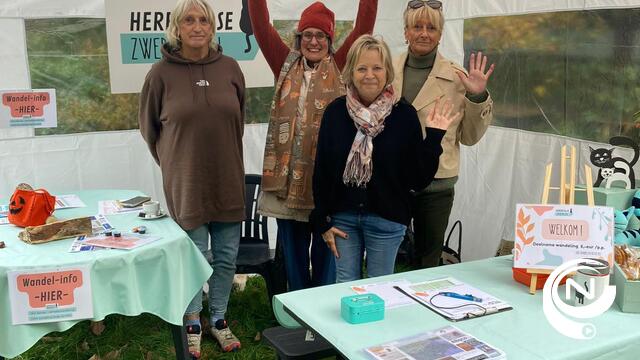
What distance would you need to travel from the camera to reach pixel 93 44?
334 centimetres

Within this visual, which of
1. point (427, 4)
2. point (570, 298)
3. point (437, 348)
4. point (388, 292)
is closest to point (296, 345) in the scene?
point (388, 292)

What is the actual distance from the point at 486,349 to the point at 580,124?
2.03m

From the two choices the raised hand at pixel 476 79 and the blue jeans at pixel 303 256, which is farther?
the blue jeans at pixel 303 256

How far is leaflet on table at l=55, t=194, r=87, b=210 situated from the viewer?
2.60 m

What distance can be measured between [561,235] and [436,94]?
0.99m

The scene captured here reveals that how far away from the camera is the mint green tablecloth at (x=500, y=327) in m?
1.37

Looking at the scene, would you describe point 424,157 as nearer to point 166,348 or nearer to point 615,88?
point 615,88

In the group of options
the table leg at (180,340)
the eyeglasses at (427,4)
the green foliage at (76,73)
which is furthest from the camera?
the green foliage at (76,73)

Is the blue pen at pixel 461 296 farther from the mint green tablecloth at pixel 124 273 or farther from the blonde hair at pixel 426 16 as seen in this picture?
the blonde hair at pixel 426 16

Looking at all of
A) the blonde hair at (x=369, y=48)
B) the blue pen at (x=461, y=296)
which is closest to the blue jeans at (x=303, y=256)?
the blonde hair at (x=369, y=48)

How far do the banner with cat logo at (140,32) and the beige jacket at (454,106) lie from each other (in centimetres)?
138

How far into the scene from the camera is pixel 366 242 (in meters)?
2.22

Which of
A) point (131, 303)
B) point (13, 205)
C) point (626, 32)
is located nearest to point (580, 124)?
point (626, 32)

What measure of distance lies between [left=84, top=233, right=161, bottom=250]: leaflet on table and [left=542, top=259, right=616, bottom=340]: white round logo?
1329mm
